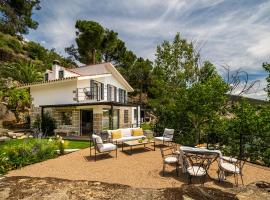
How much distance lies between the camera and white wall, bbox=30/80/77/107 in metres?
18.7

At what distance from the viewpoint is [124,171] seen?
294 inches

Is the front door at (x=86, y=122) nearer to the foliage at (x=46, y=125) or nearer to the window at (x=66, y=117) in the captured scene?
the window at (x=66, y=117)

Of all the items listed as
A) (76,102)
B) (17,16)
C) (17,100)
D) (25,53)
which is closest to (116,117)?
(76,102)

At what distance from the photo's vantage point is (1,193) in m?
5.36

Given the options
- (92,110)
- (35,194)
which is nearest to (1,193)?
(35,194)

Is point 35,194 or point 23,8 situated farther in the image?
point 23,8

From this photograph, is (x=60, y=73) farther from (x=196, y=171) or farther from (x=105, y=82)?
(x=196, y=171)

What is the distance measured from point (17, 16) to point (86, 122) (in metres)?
10.3

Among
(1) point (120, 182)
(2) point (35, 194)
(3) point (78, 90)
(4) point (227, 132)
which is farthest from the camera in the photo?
(3) point (78, 90)

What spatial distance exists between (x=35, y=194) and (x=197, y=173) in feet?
14.3

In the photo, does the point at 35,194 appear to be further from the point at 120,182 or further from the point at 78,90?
the point at 78,90

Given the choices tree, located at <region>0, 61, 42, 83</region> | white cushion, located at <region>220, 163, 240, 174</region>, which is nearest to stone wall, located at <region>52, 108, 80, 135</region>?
tree, located at <region>0, 61, 42, 83</region>

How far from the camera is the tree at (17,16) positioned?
49.4 ft

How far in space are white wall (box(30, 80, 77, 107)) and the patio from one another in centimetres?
997
